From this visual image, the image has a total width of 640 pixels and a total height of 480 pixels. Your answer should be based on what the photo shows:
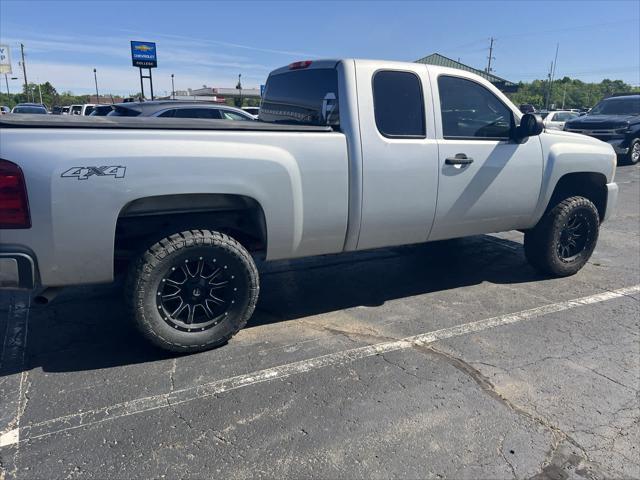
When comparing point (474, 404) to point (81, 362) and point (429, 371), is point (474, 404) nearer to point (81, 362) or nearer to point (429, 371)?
point (429, 371)

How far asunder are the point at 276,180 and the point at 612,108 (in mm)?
16794

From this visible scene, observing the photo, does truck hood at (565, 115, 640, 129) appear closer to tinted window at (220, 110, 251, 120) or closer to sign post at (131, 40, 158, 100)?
tinted window at (220, 110, 251, 120)

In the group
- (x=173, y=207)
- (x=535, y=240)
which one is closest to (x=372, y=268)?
(x=535, y=240)

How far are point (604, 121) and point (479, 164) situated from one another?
44.1ft

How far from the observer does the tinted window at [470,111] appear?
435cm

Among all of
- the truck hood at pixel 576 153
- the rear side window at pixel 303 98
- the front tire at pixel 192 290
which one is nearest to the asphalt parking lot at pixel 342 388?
the front tire at pixel 192 290

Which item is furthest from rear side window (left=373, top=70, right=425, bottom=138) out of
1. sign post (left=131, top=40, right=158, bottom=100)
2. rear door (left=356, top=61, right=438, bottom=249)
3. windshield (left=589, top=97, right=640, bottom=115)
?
sign post (left=131, top=40, right=158, bottom=100)

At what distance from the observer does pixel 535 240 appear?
5.20m

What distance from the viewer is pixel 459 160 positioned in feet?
14.0

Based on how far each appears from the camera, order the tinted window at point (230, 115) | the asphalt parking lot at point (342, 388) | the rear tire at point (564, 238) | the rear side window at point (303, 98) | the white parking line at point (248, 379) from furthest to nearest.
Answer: the tinted window at point (230, 115)
the rear tire at point (564, 238)
the rear side window at point (303, 98)
the white parking line at point (248, 379)
the asphalt parking lot at point (342, 388)

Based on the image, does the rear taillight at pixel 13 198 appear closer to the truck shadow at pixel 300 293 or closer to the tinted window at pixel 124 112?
the truck shadow at pixel 300 293

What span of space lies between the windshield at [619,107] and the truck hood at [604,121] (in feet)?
1.82

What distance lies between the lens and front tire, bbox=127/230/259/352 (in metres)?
3.27

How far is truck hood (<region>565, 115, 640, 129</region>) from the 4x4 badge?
52.7 feet
